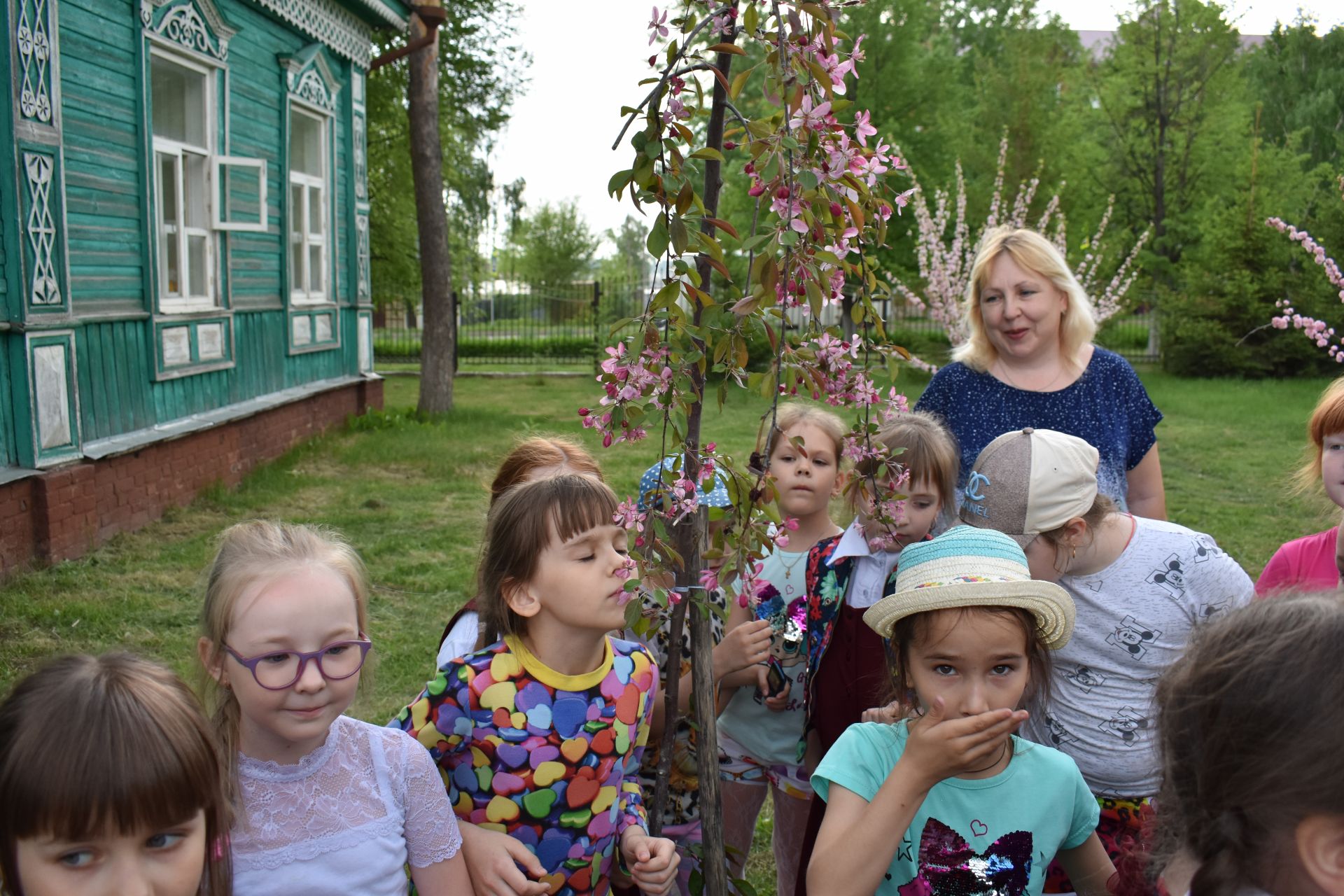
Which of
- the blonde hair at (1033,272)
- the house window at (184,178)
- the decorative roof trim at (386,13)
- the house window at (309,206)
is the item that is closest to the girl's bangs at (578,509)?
the blonde hair at (1033,272)

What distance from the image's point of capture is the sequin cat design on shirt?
1802mm

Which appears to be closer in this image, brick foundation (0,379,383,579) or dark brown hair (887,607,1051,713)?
dark brown hair (887,607,1051,713)

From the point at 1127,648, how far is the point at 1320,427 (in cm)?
81

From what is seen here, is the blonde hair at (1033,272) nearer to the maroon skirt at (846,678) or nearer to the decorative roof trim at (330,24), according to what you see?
the maroon skirt at (846,678)

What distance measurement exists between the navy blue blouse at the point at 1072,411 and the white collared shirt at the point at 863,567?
640mm

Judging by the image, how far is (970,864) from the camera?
180 centimetres

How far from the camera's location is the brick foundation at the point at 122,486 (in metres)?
5.82

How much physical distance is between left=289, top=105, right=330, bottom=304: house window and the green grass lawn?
1.60m

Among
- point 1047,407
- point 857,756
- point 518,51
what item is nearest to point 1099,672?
point 857,756

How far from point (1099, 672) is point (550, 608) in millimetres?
1131

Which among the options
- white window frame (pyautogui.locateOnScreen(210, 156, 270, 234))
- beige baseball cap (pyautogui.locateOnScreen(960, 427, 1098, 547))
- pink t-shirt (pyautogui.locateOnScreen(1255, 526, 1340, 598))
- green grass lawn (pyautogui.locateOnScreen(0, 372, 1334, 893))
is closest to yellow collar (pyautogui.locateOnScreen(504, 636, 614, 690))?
green grass lawn (pyautogui.locateOnScreen(0, 372, 1334, 893))

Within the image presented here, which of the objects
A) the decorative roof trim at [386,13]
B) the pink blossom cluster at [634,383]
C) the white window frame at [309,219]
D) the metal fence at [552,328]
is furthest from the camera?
the metal fence at [552,328]

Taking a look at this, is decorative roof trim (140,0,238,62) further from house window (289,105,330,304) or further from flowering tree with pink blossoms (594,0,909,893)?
flowering tree with pink blossoms (594,0,909,893)

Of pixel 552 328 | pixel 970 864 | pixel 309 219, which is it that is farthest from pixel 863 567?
pixel 552 328
